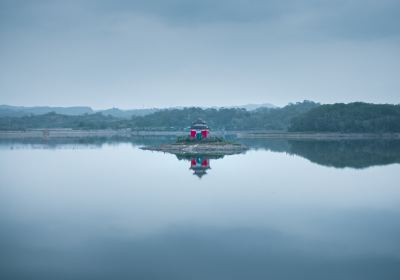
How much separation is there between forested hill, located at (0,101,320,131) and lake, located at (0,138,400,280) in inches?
3540

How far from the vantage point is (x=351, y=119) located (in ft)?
266

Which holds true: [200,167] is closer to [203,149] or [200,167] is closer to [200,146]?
[203,149]

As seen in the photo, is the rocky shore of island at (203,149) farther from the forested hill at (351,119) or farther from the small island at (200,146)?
the forested hill at (351,119)

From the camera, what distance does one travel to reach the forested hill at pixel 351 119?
3078 inches

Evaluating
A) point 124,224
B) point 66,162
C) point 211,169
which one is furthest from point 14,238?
point 66,162

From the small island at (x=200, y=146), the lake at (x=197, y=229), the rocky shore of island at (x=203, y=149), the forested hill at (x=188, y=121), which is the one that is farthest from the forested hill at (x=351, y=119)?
the lake at (x=197, y=229)

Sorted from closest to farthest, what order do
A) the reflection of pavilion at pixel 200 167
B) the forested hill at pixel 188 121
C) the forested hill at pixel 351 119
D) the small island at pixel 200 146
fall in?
the reflection of pavilion at pixel 200 167 → the small island at pixel 200 146 → the forested hill at pixel 351 119 → the forested hill at pixel 188 121

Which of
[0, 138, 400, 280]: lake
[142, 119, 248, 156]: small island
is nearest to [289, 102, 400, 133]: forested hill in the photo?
[142, 119, 248, 156]: small island

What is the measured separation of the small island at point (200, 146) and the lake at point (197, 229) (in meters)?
21.4

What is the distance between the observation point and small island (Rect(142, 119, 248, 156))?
47831 mm

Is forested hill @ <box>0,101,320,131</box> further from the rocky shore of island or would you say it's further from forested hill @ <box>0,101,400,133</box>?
the rocky shore of island

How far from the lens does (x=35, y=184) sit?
24734mm

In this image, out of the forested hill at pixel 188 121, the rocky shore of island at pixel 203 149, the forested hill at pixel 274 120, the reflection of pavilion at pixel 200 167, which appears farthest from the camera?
the forested hill at pixel 188 121

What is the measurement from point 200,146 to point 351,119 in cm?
4198
